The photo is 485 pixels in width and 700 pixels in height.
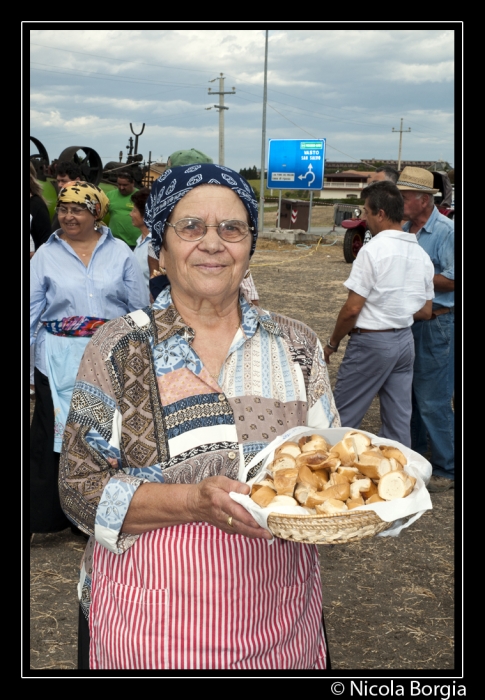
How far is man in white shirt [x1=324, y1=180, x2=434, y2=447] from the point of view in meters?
4.73

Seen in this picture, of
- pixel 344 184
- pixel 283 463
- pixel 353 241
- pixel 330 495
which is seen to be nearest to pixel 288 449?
pixel 283 463

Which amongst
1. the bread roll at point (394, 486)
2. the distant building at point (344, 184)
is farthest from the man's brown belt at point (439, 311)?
the distant building at point (344, 184)

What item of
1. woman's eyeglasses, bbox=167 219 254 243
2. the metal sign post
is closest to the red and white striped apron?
woman's eyeglasses, bbox=167 219 254 243

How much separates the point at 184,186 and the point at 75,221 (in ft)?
8.11

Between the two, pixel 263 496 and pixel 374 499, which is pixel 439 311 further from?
pixel 263 496

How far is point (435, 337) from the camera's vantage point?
17.3ft

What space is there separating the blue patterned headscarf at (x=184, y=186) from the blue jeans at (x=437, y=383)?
11.7ft

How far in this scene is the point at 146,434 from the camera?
182cm

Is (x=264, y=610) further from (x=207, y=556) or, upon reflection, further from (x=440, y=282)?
(x=440, y=282)

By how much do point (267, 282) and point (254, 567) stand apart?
44.0 feet

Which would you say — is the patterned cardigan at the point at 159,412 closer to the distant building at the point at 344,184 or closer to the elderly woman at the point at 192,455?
the elderly woman at the point at 192,455

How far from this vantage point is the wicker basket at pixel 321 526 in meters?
1.58
